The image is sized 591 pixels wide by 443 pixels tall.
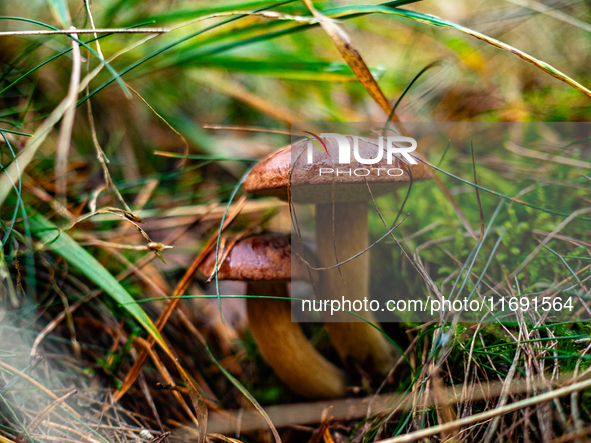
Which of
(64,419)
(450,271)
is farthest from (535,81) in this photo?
(64,419)

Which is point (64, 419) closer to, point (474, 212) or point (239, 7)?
point (239, 7)

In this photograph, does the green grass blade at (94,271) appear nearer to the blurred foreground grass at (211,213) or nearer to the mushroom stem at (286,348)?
the blurred foreground grass at (211,213)

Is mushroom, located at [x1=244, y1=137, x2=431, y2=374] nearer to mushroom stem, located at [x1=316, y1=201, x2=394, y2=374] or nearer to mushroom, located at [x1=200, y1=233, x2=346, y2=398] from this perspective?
mushroom stem, located at [x1=316, y1=201, x2=394, y2=374]

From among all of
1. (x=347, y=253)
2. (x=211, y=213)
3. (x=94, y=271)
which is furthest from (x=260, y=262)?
(x=211, y=213)

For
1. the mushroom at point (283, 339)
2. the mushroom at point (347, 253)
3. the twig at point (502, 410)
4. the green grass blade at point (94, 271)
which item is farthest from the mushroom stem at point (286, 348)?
the twig at point (502, 410)

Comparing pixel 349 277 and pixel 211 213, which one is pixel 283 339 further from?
pixel 211 213

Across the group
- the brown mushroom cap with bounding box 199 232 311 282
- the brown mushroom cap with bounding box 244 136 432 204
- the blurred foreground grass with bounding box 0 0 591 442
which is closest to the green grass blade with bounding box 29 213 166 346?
the blurred foreground grass with bounding box 0 0 591 442
